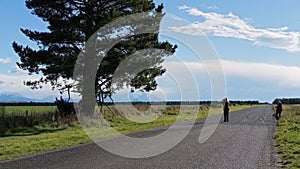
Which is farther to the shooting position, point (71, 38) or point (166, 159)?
point (71, 38)

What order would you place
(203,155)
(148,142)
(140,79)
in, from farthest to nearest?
1. (140,79)
2. (148,142)
3. (203,155)

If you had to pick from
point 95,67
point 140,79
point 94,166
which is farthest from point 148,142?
point 140,79

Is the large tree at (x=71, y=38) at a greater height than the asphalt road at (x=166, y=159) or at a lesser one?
greater

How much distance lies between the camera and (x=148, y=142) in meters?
16.4

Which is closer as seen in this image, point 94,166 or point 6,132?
point 94,166

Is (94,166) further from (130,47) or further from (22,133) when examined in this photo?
(130,47)

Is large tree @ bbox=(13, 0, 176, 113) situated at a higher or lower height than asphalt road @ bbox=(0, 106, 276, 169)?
higher

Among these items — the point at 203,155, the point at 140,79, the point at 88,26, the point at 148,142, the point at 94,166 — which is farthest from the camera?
the point at 140,79

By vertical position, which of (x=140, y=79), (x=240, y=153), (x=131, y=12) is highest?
(x=131, y=12)

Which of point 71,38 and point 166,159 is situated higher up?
point 71,38

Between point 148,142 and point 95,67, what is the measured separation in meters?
13.1

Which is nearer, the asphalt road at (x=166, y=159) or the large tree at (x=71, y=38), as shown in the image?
the asphalt road at (x=166, y=159)

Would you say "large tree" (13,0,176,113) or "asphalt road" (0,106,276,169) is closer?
"asphalt road" (0,106,276,169)

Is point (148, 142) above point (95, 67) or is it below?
below
